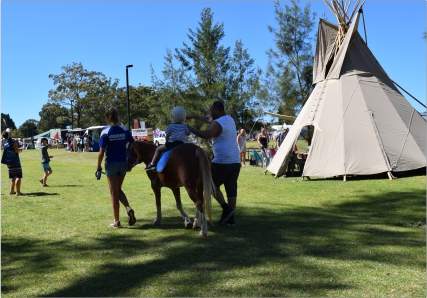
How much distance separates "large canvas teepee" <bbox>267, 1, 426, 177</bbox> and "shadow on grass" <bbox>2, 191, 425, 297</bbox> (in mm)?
5706

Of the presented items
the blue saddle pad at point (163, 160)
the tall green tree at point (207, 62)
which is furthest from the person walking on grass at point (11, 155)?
the tall green tree at point (207, 62)

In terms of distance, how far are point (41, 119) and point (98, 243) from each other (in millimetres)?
90837

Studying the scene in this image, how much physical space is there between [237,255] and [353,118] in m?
10.2

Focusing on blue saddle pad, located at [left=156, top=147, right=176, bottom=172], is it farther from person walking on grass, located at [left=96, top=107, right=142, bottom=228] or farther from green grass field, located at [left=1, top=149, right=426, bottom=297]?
green grass field, located at [left=1, top=149, right=426, bottom=297]

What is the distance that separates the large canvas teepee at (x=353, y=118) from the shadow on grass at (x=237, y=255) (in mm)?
5706

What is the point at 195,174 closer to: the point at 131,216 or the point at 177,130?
the point at 177,130

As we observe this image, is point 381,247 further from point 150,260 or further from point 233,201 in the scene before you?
point 150,260

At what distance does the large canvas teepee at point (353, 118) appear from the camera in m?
14.0

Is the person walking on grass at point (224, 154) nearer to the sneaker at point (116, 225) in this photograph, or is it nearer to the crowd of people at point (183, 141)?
the crowd of people at point (183, 141)

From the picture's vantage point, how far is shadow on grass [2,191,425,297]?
455 cm

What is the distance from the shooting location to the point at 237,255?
5605 millimetres

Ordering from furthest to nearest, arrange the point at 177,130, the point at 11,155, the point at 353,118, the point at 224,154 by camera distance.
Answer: the point at 353,118
the point at 11,155
the point at 224,154
the point at 177,130

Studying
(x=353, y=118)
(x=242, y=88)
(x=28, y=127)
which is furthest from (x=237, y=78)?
(x=28, y=127)

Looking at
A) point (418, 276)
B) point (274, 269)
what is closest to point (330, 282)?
point (274, 269)
